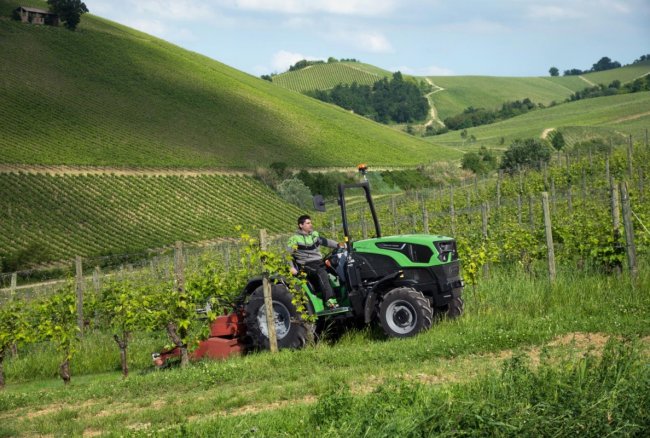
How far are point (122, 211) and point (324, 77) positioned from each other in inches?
4375

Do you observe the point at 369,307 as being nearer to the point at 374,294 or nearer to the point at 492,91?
the point at 374,294

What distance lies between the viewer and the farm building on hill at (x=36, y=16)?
87.0 m

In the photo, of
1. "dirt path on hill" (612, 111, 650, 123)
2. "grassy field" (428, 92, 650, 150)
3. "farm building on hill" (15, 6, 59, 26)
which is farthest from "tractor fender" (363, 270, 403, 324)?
"dirt path on hill" (612, 111, 650, 123)

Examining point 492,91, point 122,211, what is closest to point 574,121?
point 492,91

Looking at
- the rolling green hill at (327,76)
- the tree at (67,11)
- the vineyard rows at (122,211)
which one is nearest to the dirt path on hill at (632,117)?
the vineyard rows at (122,211)

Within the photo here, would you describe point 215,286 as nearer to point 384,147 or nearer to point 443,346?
point 443,346

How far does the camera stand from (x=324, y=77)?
529ft

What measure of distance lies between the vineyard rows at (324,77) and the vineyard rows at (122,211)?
92.1 metres

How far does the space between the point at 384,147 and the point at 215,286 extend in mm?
81277

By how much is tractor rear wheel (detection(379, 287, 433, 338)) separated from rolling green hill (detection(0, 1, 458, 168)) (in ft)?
162

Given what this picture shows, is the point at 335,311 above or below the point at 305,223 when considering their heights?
below

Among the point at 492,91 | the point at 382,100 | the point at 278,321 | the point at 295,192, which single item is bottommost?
the point at 278,321

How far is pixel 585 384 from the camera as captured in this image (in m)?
6.47

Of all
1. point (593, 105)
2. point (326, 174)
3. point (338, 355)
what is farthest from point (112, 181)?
point (593, 105)
